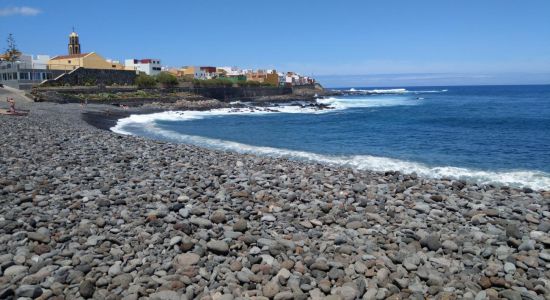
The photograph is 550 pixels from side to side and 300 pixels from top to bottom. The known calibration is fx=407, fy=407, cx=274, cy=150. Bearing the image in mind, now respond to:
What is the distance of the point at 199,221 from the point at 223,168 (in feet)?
13.7

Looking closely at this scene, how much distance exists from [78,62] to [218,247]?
65.5 meters

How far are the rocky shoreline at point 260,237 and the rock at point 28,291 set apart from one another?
0.02 m

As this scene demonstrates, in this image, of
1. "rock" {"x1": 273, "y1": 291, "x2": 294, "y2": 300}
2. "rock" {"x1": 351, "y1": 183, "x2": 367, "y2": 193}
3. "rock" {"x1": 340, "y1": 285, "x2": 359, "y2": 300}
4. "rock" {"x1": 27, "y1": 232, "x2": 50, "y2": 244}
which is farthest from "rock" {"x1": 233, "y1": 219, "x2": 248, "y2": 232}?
"rock" {"x1": 351, "y1": 183, "x2": 367, "y2": 193}

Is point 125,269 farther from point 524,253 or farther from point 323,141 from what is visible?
point 323,141

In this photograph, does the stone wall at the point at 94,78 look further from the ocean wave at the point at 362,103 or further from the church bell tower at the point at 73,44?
the ocean wave at the point at 362,103

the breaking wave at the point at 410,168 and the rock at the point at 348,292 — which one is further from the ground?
the rock at the point at 348,292

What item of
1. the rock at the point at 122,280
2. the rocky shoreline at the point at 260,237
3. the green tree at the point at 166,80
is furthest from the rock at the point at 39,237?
the green tree at the point at 166,80

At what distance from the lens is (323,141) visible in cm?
2370

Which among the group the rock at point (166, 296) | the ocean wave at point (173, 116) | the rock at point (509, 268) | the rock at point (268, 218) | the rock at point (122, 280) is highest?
the ocean wave at point (173, 116)

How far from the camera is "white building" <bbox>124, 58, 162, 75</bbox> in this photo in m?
82.9

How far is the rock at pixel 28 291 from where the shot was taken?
4.11 meters

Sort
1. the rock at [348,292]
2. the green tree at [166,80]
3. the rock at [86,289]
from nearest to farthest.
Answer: the rock at [86,289] < the rock at [348,292] < the green tree at [166,80]

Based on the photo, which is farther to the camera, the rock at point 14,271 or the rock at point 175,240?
the rock at point 175,240

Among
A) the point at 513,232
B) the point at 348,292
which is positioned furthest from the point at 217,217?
the point at 513,232
